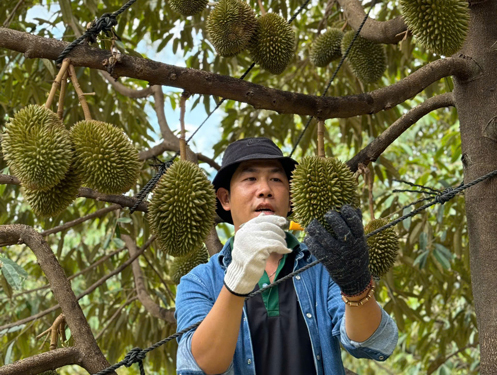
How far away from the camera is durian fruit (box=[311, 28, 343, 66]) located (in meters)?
2.84

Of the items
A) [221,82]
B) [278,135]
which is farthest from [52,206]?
[278,135]

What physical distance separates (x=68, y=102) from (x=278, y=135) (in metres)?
1.38

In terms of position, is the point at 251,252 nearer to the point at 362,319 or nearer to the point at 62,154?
the point at 362,319

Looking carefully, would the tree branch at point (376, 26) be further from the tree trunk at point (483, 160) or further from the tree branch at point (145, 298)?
the tree branch at point (145, 298)

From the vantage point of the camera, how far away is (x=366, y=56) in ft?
8.70

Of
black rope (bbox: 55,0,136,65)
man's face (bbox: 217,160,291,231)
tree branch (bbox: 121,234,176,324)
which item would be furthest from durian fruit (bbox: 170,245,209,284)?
black rope (bbox: 55,0,136,65)

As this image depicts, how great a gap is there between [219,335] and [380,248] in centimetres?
75

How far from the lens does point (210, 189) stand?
179 cm

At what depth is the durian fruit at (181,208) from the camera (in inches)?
68.0

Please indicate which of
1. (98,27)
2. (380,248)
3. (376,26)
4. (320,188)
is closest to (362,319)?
(320,188)

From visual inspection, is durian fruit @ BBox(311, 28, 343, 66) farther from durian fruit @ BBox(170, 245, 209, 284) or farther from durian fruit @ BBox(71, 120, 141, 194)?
durian fruit @ BBox(71, 120, 141, 194)

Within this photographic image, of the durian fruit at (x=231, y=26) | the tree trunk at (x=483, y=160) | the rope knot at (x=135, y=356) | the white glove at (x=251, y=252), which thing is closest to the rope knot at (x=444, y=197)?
the tree trunk at (x=483, y=160)

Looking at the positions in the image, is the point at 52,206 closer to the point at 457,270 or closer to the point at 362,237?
the point at 362,237

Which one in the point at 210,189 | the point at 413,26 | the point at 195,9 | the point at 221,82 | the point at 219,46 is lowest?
the point at 210,189
